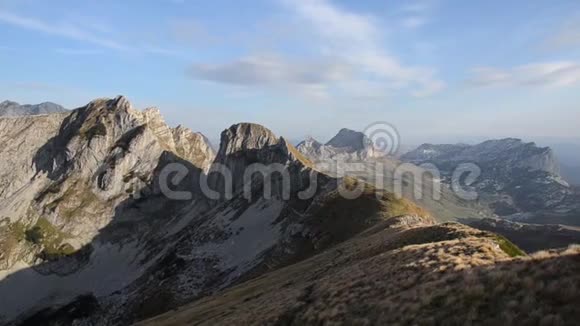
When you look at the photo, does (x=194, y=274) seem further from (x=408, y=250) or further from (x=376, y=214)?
(x=408, y=250)

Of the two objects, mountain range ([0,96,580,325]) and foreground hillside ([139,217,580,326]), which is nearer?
foreground hillside ([139,217,580,326])

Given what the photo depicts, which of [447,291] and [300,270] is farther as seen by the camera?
[300,270]

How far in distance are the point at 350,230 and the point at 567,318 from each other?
283 feet

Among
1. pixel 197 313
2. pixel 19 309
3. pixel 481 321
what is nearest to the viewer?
pixel 481 321

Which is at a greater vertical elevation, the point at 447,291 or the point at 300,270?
the point at 447,291

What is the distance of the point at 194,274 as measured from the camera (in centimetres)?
13312

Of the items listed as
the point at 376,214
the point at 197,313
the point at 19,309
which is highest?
the point at 376,214

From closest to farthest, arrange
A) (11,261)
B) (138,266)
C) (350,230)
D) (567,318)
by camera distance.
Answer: (567,318), (350,230), (138,266), (11,261)

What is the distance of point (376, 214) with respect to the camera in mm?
107750

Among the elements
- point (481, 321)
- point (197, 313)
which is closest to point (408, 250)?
point (481, 321)

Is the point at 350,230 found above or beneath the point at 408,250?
beneath

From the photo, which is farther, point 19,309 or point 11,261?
point 11,261

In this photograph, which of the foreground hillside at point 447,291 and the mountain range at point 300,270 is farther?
the mountain range at point 300,270

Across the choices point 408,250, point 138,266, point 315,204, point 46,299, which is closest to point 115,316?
point 138,266
